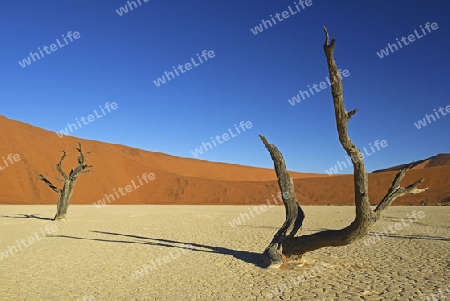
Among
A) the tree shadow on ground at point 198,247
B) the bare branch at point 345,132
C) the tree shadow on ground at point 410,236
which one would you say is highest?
the bare branch at point 345,132

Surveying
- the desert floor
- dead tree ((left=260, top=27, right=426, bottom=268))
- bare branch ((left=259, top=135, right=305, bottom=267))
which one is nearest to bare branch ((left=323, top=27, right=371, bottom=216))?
dead tree ((left=260, top=27, right=426, bottom=268))

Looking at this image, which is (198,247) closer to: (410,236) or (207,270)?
(207,270)

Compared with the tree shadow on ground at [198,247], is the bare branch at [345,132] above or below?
above

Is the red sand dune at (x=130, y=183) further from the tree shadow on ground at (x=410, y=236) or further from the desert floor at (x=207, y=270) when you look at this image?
the desert floor at (x=207, y=270)

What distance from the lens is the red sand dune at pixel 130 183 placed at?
43281 millimetres

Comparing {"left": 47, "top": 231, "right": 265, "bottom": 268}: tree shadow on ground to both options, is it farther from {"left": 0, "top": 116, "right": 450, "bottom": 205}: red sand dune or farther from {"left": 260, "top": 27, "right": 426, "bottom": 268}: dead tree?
{"left": 0, "top": 116, "right": 450, "bottom": 205}: red sand dune

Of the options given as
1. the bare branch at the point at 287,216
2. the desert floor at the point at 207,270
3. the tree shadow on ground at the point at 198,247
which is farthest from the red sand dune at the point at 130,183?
the bare branch at the point at 287,216

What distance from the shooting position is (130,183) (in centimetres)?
5825

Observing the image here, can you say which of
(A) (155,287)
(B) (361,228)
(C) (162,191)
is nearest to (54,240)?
(A) (155,287)

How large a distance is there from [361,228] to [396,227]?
10.6m

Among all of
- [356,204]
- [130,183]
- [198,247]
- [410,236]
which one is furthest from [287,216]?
[130,183]

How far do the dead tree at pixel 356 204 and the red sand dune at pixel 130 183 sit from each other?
34753 mm

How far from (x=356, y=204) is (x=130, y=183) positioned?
179ft

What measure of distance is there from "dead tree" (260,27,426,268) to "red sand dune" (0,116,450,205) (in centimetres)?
3475
